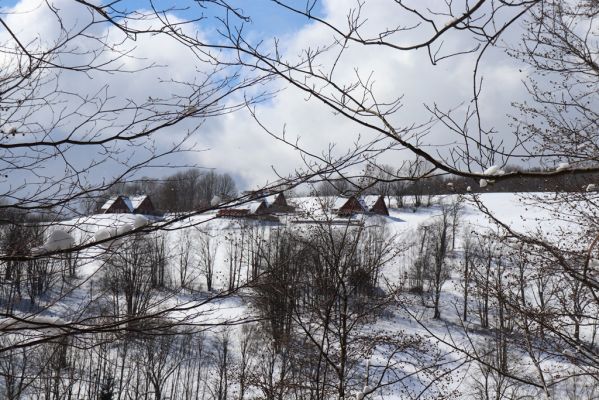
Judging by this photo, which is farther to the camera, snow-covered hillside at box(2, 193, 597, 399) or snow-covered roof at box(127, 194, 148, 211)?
snow-covered roof at box(127, 194, 148, 211)

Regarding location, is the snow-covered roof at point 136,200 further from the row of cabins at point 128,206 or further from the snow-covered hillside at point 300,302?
the snow-covered hillside at point 300,302

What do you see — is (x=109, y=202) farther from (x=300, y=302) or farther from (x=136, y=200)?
(x=300, y=302)

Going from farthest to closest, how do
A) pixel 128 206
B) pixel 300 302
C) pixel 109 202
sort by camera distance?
1. pixel 300 302
2. pixel 109 202
3. pixel 128 206

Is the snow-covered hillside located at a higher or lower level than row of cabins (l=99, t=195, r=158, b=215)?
lower

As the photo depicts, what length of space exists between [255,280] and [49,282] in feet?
3.59

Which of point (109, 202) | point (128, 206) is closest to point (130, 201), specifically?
point (128, 206)

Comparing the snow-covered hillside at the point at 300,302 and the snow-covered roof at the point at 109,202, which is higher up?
the snow-covered roof at the point at 109,202

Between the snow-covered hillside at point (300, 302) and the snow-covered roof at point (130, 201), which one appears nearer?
the snow-covered hillside at point (300, 302)

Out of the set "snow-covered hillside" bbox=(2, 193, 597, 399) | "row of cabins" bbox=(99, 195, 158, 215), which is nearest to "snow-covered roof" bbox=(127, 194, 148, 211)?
"row of cabins" bbox=(99, 195, 158, 215)

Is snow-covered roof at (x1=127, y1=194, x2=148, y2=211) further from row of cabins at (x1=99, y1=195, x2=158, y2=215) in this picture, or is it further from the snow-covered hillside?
the snow-covered hillside

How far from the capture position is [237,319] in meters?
2.56

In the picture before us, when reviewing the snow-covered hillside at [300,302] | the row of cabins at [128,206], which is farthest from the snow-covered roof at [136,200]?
the snow-covered hillside at [300,302]

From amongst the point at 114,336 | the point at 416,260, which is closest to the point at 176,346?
the point at 416,260

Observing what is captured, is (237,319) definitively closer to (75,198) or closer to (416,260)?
(75,198)
